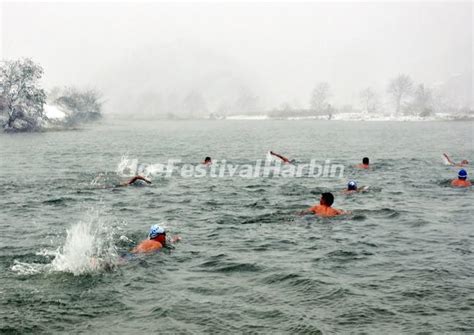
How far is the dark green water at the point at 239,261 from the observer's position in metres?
9.89

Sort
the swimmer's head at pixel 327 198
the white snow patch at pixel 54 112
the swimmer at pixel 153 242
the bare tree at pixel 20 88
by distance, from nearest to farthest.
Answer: the swimmer at pixel 153 242
the swimmer's head at pixel 327 198
the bare tree at pixel 20 88
the white snow patch at pixel 54 112

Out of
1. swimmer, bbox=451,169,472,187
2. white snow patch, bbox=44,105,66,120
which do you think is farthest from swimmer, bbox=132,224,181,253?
white snow patch, bbox=44,105,66,120

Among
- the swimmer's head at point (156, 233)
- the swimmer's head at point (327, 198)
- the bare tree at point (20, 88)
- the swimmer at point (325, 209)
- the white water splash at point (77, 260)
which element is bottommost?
the white water splash at point (77, 260)

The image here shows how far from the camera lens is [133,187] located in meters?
25.6

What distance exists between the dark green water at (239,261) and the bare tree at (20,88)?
49.9m

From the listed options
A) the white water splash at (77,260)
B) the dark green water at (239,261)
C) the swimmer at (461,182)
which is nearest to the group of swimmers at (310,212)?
the swimmer at (461,182)

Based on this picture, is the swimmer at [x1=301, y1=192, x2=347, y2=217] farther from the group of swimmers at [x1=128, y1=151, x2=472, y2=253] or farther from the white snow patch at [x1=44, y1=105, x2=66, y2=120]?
the white snow patch at [x1=44, y1=105, x2=66, y2=120]

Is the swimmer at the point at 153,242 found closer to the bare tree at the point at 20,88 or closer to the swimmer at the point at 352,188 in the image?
the swimmer at the point at 352,188

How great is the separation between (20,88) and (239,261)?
67361mm

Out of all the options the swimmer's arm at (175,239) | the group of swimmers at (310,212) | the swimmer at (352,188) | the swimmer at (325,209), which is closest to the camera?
the group of swimmers at (310,212)

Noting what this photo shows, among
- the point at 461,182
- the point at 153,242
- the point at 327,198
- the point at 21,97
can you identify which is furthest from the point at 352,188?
the point at 21,97

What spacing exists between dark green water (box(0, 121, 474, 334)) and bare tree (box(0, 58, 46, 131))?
49.9 metres

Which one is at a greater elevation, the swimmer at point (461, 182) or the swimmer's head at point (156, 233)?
the swimmer at point (461, 182)

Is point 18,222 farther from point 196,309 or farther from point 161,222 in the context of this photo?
point 196,309
